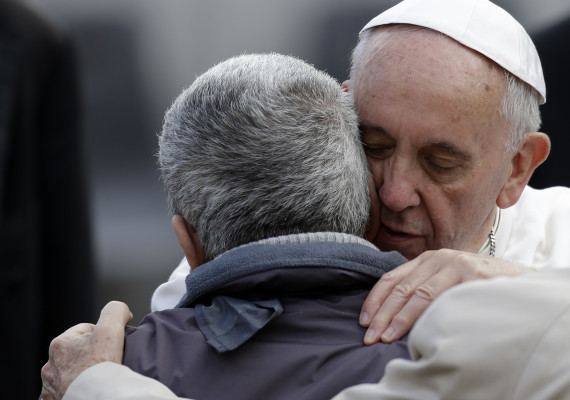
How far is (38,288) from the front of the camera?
12.0 feet

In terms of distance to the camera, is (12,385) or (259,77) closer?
(259,77)

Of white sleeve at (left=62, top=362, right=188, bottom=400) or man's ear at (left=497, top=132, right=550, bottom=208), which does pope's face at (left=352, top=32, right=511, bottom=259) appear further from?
white sleeve at (left=62, top=362, right=188, bottom=400)

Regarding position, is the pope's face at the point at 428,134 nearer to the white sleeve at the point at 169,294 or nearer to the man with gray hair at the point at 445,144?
the man with gray hair at the point at 445,144

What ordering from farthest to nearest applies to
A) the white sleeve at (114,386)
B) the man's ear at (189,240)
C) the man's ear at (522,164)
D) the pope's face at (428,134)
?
the man's ear at (522,164)
the pope's face at (428,134)
the man's ear at (189,240)
the white sleeve at (114,386)

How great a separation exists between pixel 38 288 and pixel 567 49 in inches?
106

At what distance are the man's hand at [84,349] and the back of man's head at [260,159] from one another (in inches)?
9.4

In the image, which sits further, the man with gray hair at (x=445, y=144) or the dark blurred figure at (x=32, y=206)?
the dark blurred figure at (x=32, y=206)

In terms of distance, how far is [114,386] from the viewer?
138cm

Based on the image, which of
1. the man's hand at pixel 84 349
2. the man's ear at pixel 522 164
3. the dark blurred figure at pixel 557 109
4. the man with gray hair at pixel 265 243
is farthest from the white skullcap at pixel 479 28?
the dark blurred figure at pixel 557 109

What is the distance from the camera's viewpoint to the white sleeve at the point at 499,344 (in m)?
1.06

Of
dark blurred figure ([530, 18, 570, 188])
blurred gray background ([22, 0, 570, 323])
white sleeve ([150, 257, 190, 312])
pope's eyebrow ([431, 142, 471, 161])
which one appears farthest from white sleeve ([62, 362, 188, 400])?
dark blurred figure ([530, 18, 570, 188])

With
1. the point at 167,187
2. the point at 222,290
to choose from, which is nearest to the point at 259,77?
the point at 167,187

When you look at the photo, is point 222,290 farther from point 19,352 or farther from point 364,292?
point 19,352

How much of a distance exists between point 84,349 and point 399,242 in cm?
95
